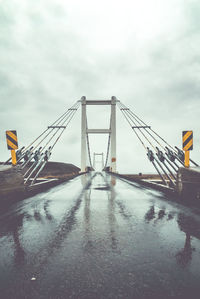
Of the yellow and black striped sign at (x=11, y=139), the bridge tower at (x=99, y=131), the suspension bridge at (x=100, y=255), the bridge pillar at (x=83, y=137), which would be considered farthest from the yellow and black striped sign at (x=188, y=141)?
the bridge pillar at (x=83, y=137)

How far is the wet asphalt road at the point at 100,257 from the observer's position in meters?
1.58

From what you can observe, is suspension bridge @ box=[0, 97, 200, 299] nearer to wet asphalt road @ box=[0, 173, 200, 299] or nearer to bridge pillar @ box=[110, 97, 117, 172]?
wet asphalt road @ box=[0, 173, 200, 299]

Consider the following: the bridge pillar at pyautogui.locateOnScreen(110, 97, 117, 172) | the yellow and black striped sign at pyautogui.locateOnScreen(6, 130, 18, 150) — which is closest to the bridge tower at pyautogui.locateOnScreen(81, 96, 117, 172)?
the bridge pillar at pyautogui.locateOnScreen(110, 97, 117, 172)

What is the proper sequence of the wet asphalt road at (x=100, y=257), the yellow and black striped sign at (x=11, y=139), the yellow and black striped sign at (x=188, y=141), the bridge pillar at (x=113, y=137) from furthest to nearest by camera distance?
the bridge pillar at (x=113, y=137)
the yellow and black striped sign at (x=11, y=139)
the yellow and black striped sign at (x=188, y=141)
the wet asphalt road at (x=100, y=257)

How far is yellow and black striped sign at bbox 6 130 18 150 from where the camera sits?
23.4ft

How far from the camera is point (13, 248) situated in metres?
2.49

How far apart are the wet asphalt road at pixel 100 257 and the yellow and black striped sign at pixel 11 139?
155 inches

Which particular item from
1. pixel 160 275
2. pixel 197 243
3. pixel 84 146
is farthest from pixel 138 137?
pixel 84 146

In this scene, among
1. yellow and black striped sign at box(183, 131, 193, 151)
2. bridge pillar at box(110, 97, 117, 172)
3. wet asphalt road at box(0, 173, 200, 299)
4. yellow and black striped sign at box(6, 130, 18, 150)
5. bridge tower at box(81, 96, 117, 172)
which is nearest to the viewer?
wet asphalt road at box(0, 173, 200, 299)

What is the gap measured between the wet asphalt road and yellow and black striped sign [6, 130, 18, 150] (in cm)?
394

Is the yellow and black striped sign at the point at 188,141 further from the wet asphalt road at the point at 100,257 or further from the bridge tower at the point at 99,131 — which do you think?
the bridge tower at the point at 99,131

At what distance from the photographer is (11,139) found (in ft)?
23.6

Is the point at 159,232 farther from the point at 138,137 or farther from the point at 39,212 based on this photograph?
the point at 138,137

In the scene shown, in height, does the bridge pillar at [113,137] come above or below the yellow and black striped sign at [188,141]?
above
